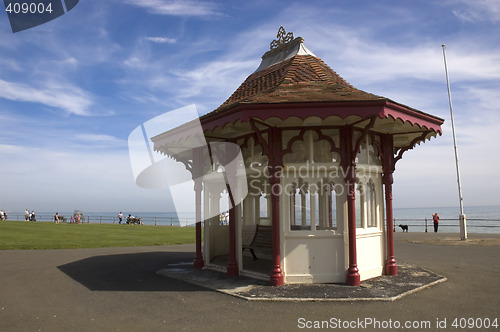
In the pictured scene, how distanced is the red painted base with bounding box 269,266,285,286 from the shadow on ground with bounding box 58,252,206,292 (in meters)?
1.43

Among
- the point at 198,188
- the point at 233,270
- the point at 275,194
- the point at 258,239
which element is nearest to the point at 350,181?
the point at 275,194

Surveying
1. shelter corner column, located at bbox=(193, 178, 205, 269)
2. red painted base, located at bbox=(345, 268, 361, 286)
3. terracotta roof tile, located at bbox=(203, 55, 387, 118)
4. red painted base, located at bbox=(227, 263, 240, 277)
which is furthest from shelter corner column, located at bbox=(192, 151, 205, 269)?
red painted base, located at bbox=(345, 268, 361, 286)

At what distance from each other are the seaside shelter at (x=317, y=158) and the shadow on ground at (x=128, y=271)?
141 centimetres

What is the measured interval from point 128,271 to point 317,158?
5.49 metres

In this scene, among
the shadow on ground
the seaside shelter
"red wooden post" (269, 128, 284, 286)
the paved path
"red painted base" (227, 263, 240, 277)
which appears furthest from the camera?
"red painted base" (227, 263, 240, 277)

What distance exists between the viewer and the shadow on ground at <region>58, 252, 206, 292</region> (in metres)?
8.01

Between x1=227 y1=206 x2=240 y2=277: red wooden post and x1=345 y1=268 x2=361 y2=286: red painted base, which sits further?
x1=227 y1=206 x2=240 y2=277: red wooden post

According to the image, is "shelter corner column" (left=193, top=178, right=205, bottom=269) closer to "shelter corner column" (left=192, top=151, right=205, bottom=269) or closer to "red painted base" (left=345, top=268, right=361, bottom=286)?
"shelter corner column" (left=192, top=151, right=205, bottom=269)

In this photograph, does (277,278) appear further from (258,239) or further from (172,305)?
(258,239)

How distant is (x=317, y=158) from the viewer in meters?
8.73

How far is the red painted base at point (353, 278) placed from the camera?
297 inches

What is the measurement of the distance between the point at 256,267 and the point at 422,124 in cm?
496

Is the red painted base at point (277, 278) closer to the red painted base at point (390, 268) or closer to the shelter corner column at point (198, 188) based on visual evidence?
the red painted base at point (390, 268)

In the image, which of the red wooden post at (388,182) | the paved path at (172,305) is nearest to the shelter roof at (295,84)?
the red wooden post at (388,182)
